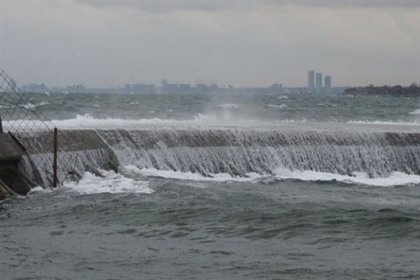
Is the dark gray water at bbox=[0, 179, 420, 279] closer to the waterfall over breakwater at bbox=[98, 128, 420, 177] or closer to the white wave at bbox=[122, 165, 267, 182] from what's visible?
the white wave at bbox=[122, 165, 267, 182]

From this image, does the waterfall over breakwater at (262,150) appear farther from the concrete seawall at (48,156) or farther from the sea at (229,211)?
the concrete seawall at (48,156)

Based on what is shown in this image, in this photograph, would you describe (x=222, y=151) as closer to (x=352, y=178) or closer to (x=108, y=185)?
(x=352, y=178)

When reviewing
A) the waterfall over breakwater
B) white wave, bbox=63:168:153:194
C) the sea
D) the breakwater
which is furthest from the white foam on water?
white wave, bbox=63:168:153:194

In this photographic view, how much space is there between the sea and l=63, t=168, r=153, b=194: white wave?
1.2 inches

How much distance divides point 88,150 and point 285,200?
6320 mm

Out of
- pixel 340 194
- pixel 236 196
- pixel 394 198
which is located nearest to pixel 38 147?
pixel 236 196

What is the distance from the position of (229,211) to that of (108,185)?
4.36m

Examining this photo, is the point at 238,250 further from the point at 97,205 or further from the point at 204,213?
the point at 97,205

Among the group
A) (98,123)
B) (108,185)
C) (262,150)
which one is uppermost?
(98,123)

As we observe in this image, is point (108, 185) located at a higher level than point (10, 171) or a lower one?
lower

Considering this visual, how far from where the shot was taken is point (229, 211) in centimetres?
1595

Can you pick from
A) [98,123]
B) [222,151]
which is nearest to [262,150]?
[222,151]

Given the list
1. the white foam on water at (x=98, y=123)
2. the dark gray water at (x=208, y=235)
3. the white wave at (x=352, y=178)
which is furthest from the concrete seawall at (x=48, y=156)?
the white wave at (x=352, y=178)

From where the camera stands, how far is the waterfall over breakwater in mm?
22719
